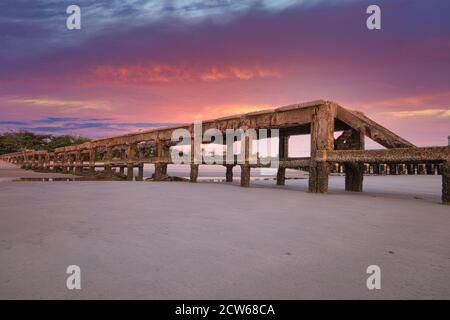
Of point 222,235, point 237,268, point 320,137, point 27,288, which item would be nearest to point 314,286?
point 237,268

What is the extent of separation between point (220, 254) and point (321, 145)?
477 centimetres

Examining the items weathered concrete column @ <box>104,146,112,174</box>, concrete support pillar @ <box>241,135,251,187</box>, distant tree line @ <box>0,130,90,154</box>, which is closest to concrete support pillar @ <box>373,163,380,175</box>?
concrete support pillar @ <box>241,135,251,187</box>

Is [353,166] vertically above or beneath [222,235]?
above

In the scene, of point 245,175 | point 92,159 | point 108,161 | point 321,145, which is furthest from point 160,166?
point 92,159

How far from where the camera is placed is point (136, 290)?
4.45 ft

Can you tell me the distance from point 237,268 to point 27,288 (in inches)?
39.2

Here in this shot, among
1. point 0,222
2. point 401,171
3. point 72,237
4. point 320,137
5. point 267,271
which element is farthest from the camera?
point 401,171

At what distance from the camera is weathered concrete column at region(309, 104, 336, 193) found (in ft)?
20.0

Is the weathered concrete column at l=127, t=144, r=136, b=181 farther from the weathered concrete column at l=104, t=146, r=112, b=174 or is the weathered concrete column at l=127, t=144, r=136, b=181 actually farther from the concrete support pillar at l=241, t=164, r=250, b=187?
the concrete support pillar at l=241, t=164, r=250, b=187

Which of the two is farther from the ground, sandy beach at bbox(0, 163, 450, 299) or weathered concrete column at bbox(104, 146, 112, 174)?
weathered concrete column at bbox(104, 146, 112, 174)

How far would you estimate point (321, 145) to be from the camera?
20.2 ft

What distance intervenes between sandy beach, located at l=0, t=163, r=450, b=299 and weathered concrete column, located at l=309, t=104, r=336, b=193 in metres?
2.79

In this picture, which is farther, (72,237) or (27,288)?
(72,237)
